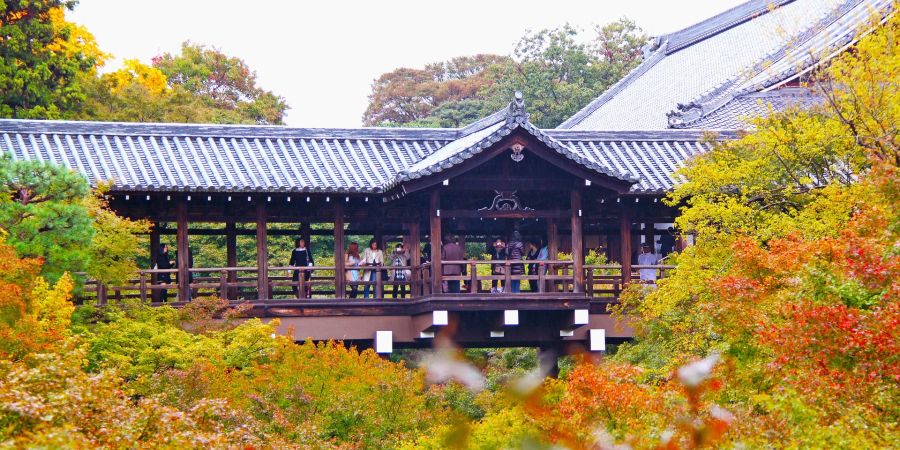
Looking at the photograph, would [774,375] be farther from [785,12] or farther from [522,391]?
[785,12]

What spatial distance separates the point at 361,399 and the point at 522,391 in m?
2.16

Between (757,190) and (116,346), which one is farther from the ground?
(757,190)

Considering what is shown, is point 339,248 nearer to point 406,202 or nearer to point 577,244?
point 406,202

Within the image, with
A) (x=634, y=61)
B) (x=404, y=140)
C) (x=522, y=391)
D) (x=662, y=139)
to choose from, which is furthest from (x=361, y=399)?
(x=634, y=61)

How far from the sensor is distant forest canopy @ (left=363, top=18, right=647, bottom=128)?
172 feet

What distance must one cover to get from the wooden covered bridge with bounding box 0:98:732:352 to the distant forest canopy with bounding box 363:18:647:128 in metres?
26.3

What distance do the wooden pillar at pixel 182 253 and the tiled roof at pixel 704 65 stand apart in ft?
49.2

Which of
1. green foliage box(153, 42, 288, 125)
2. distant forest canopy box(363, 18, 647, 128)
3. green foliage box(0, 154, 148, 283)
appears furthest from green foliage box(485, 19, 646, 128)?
green foliage box(0, 154, 148, 283)

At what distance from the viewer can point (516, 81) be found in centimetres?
5281

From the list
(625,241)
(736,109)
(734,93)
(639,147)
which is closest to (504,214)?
(625,241)

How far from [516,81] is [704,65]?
976cm

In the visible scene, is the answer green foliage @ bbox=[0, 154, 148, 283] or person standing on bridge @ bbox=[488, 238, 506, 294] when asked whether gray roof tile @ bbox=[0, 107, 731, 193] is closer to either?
person standing on bridge @ bbox=[488, 238, 506, 294]

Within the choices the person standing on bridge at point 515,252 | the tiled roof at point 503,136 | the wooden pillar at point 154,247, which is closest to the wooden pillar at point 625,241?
the person standing on bridge at point 515,252

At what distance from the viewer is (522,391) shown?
657 inches
